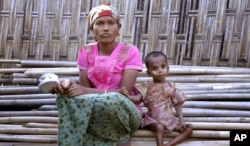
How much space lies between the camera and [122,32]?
3.43m

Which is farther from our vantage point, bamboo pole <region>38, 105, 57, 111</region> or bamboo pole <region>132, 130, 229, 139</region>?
bamboo pole <region>38, 105, 57, 111</region>

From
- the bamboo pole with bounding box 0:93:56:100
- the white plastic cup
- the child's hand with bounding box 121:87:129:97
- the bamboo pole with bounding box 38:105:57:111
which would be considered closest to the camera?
the white plastic cup

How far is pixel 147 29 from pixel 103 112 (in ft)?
3.94

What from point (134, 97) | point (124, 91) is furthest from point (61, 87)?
point (134, 97)

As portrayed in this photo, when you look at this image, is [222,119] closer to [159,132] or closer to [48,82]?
[159,132]

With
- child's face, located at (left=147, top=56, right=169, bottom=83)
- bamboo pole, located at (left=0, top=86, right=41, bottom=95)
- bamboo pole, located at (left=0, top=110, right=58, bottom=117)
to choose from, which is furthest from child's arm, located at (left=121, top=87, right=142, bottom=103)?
bamboo pole, located at (left=0, top=86, right=41, bottom=95)

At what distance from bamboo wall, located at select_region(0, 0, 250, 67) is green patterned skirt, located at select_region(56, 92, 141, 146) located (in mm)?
1063

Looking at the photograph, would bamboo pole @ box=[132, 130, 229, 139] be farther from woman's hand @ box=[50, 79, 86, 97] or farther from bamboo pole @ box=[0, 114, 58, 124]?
bamboo pole @ box=[0, 114, 58, 124]

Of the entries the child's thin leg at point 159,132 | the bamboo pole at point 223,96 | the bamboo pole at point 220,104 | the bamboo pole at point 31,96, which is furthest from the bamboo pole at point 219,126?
the bamboo pole at point 31,96

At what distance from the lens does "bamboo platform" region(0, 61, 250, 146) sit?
2502 mm

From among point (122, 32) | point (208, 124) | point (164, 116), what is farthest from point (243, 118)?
point (122, 32)

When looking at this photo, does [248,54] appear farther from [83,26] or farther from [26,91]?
[26,91]

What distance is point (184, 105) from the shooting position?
Answer: 282 centimetres

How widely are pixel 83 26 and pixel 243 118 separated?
1.31 metres
